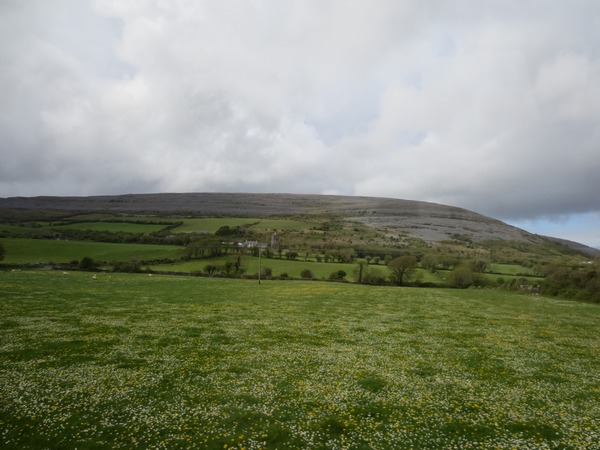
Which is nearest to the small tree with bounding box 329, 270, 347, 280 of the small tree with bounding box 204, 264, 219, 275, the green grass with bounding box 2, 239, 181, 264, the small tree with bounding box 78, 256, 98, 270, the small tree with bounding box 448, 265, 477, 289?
the small tree with bounding box 448, 265, 477, 289

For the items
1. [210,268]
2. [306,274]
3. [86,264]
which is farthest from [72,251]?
[306,274]

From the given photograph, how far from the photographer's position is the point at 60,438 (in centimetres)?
927

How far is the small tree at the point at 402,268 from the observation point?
71.1m

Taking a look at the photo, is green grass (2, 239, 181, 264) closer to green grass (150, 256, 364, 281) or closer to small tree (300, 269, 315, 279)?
green grass (150, 256, 364, 281)

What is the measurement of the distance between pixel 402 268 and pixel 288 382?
62412 millimetres

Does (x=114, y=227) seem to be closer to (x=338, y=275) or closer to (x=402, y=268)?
(x=338, y=275)

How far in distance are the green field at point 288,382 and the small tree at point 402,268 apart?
146ft

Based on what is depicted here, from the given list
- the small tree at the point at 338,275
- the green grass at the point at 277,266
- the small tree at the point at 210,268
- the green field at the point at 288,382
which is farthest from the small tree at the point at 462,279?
the small tree at the point at 210,268

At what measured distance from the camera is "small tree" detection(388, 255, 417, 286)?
71125 mm

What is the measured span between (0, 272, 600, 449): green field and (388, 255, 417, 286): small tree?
4436cm

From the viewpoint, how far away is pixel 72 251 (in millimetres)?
87250

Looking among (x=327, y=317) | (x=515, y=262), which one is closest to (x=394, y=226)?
(x=515, y=262)

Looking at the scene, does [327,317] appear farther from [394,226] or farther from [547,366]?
[394,226]

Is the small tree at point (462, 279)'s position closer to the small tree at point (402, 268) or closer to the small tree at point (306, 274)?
the small tree at point (402, 268)
